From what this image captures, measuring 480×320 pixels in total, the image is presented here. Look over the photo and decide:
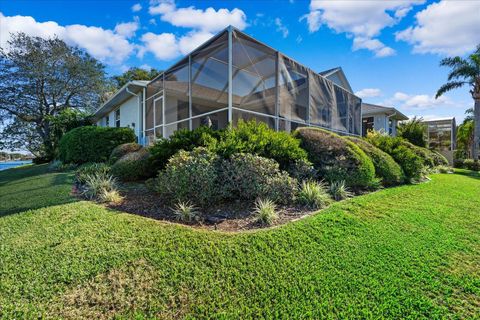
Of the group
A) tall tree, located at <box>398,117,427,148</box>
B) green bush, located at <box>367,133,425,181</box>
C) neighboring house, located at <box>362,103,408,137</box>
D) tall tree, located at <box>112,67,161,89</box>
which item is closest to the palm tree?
neighboring house, located at <box>362,103,408,137</box>

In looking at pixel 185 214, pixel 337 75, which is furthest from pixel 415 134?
pixel 185 214

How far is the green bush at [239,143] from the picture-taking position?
5.52m

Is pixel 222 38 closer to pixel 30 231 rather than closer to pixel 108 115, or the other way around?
pixel 30 231

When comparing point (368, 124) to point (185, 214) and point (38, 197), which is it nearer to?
point (185, 214)

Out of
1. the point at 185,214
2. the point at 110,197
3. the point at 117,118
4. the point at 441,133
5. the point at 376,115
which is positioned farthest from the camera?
the point at 441,133

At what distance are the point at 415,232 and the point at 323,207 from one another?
150 centimetres

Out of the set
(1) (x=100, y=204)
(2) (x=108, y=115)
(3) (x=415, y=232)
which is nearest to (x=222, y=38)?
(1) (x=100, y=204)

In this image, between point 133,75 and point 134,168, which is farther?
point 133,75

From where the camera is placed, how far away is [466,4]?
28.5 feet

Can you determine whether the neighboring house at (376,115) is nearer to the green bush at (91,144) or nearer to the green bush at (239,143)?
the green bush at (239,143)

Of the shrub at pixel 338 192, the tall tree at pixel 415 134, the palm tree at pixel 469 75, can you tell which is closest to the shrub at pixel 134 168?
the shrub at pixel 338 192

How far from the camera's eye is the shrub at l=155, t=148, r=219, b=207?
15.7 ft

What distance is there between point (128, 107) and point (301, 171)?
14176 mm

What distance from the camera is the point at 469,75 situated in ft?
64.4
